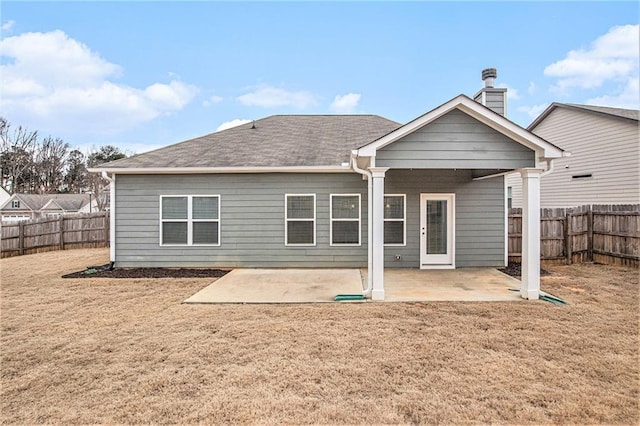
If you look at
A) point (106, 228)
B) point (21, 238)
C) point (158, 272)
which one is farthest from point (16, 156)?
point (158, 272)

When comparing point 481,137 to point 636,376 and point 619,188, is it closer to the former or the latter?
point 636,376

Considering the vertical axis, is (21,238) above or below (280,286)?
above

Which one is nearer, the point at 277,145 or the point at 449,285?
the point at 449,285

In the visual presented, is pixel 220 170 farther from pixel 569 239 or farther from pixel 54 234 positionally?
pixel 569 239

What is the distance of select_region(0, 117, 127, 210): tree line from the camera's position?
3659 cm

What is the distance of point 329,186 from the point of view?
861cm

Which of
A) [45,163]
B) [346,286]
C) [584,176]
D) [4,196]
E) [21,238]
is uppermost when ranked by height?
[45,163]

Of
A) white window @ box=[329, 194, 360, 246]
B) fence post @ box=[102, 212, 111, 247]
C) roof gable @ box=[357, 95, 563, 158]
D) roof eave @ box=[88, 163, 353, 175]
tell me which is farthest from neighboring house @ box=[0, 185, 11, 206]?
roof gable @ box=[357, 95, 563, 158]

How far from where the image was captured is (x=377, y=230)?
577 cm

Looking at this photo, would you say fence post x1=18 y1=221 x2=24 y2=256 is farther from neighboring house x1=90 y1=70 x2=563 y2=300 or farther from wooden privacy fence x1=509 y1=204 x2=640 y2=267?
wooden privacy fence x1=509 y1=204 x2=640 y2=267

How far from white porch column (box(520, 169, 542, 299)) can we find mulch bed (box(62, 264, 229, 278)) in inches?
249

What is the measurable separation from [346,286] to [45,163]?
48062 mm

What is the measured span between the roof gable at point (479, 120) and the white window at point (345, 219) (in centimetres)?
304

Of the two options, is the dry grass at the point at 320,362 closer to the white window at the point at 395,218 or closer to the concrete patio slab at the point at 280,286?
the concrete patio slab at the point at 280,286
